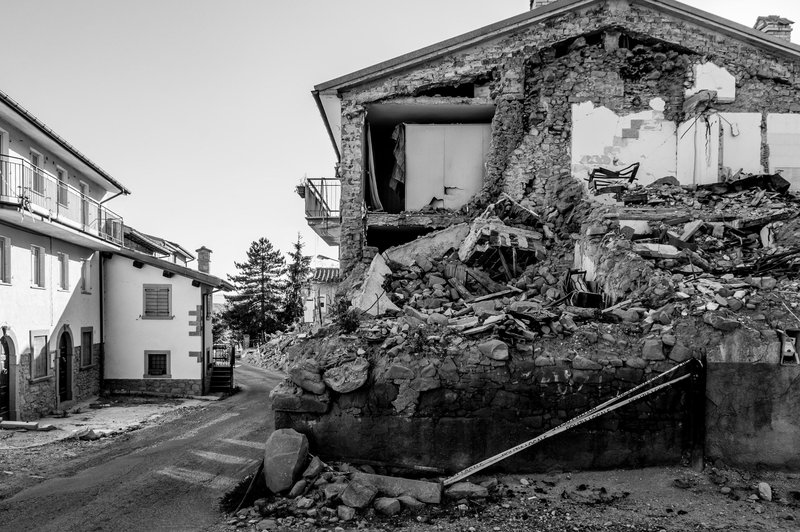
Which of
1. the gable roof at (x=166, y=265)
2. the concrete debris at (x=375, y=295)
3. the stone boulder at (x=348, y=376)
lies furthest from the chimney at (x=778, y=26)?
the gable roof at (x=166, y=265)

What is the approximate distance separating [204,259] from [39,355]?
15.6m

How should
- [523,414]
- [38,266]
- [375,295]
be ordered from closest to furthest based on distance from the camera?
[523,414] → [375,295] → [38,266]

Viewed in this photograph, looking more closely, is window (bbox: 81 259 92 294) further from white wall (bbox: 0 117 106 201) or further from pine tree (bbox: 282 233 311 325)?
pine tree (bbox: 282 233 311 325)

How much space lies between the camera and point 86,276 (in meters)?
18.5

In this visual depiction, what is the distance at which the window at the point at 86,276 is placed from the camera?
1823 centimetres

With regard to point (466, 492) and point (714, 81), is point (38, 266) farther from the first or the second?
point (714, 81)

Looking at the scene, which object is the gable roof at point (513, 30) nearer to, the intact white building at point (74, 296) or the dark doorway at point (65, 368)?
the intact white building at point (74, 296)

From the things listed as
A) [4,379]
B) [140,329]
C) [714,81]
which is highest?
[714,81]

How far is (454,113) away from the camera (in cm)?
1559

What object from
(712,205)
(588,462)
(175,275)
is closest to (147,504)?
(588,462)

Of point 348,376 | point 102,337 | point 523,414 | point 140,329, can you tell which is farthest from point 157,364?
point 523,414

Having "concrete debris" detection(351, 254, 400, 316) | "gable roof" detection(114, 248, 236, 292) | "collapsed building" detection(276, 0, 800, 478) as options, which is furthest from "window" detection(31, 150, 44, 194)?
"concrete debris" detection(351, 254, 400, 316)

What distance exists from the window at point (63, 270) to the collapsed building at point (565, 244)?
26.4 ft

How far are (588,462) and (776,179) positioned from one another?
31.9 ft
